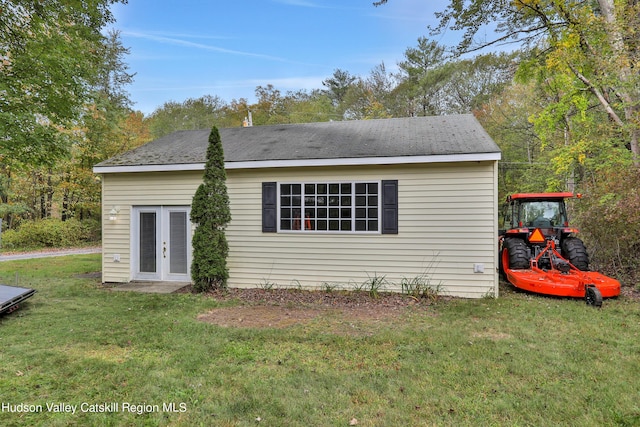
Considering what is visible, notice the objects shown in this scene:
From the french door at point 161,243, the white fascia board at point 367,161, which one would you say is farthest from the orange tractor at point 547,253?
the french door at point 161,243

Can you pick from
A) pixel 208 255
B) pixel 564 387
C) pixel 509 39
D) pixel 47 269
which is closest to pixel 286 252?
pixel 208 255

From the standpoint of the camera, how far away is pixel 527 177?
1708cm

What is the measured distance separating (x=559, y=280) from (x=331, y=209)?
4.17 meters

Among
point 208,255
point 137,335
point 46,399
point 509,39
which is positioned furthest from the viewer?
point 509,39

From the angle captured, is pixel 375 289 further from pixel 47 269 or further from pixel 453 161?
pixel 47 269

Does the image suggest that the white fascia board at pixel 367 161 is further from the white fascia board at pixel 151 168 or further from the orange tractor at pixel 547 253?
the orange tractor at pixel 547 253

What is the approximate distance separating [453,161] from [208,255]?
16.0 feet

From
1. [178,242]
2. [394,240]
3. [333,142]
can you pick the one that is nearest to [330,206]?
[394,240]

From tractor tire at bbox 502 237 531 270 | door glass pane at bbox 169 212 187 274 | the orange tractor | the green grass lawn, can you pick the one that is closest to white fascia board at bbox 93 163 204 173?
door glass pane at bbox 169 212 187 274

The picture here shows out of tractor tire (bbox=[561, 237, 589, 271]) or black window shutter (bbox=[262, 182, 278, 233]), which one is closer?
tractor tire (bbox=[561, 237, 589, 271])

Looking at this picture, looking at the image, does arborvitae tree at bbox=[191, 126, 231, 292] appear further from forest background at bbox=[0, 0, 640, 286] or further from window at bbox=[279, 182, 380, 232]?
forest background at bbox=[0, 0, 640, 286]

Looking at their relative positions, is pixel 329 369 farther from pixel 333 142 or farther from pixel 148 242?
pixel 148 242

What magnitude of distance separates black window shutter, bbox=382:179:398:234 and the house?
0.02 metres

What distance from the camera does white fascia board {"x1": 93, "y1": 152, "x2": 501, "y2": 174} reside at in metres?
6.16
